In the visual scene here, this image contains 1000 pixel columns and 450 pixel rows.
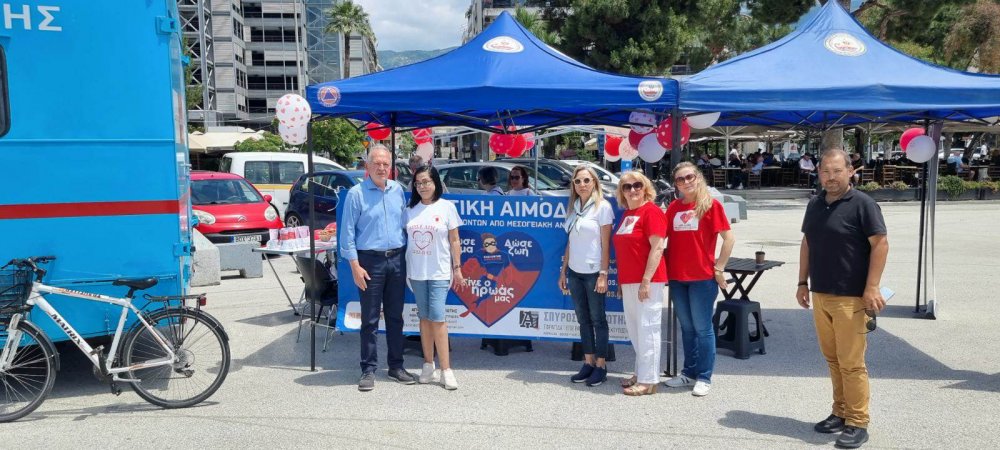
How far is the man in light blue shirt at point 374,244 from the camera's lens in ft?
17.4

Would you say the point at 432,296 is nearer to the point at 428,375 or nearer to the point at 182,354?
the point at 428,375

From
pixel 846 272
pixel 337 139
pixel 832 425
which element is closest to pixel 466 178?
pixel 832 425

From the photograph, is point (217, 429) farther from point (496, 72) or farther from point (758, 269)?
Result: point (758, 269)

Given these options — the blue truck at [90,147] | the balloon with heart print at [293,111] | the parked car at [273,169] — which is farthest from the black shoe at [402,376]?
the parked car at [273,169]

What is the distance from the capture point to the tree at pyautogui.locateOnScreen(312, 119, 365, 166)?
1429 inches

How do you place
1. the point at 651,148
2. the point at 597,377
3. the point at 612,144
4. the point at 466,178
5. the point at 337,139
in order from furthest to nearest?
1. the point at 337,139
2. the point at 466,178
3. the point at 612,144
4. the point at 651,148
5. the point at 597,377

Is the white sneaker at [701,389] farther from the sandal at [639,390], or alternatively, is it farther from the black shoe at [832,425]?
the black shoe at [832,425]

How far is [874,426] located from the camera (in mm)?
4625

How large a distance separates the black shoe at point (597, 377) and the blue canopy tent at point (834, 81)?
2.12m

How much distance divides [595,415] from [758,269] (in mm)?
2402

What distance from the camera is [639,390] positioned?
17.2 feet

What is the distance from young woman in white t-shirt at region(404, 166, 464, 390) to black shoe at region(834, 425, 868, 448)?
8.43 ft

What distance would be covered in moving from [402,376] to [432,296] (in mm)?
703

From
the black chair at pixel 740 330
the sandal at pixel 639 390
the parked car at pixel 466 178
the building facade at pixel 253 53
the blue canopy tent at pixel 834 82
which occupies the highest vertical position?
the building facade at pixel 253 53
